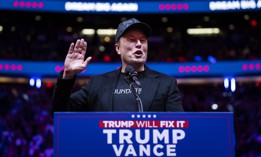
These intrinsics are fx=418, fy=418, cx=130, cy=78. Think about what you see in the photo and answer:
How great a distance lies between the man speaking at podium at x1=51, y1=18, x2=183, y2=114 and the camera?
2311 mm

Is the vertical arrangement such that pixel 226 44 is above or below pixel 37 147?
above

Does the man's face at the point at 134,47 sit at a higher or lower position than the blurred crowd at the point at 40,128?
lower

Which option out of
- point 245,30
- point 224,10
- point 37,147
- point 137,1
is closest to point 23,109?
point 37,147

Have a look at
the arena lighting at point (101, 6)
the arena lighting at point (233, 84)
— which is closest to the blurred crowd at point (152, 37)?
the arena lighting at point (233, 84)

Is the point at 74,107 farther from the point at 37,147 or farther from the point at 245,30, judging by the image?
the point at 245,30

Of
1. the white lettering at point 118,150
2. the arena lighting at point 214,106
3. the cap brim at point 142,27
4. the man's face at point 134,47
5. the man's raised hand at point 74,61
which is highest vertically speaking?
the arena lighting at point 214,106

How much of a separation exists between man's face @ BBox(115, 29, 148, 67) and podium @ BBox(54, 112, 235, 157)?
0.68 metres

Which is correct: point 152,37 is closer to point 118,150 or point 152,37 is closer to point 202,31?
point 202,31

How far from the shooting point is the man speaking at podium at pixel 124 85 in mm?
2311

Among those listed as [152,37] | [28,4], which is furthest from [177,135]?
[152,37]

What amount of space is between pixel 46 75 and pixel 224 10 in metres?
9.06

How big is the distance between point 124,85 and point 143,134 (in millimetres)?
646

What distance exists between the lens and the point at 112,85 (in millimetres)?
2490

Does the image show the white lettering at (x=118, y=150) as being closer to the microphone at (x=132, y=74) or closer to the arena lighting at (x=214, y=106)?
the microphone at (x=132, y=74)
